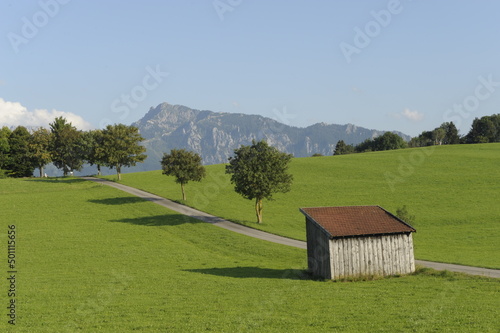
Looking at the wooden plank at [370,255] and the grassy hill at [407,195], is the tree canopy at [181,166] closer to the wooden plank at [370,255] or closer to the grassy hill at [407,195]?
the grassy hill at [407,195]

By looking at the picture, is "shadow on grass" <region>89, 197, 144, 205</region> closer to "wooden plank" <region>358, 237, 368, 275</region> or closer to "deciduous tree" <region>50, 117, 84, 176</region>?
"deciduous tree" <region>50, 117, 84, 176</region>

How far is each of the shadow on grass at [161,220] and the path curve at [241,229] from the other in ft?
5.75

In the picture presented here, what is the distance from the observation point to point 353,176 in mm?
90375

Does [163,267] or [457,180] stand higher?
[457,180]

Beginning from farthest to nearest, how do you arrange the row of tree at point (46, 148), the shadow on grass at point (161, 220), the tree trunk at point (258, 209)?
1. the row of tree at point (46, 148)
2. the tree trunk at point (258, 209)
3. the shadow on grass at point (161, 220)

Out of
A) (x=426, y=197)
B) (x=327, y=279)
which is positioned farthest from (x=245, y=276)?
(x=426, y=197)

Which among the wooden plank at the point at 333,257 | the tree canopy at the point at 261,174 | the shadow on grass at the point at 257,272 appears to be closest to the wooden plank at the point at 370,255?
the wooden plank at the point at 333,257

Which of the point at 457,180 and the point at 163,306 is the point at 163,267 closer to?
the point at 163,306

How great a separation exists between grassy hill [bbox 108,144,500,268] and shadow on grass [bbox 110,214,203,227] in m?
5.71

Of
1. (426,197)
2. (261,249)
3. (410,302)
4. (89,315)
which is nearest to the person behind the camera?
(89,315)

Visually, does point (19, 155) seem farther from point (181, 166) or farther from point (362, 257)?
point (362, 257)

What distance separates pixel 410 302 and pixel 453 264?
15541mm

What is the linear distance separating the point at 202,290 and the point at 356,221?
13.5 m

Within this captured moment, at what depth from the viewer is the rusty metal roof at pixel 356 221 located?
32.8 metres
